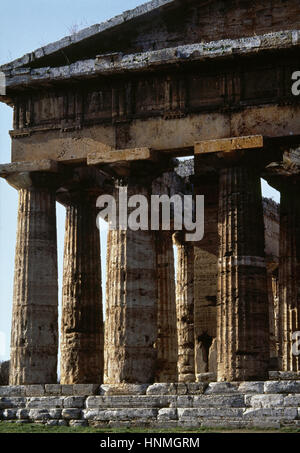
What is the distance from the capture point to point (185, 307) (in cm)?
3803

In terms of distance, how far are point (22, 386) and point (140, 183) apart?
6367mm

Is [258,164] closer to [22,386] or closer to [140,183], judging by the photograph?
[140,183]

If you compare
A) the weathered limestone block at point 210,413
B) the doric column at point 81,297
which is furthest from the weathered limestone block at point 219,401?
the doric column at point 81,297

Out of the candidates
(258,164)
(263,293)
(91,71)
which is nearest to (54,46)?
(91,71)

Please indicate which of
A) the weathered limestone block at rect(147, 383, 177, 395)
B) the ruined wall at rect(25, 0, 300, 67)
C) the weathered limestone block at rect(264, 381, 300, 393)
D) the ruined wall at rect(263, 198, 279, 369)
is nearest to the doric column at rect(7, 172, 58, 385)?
the weathered limestone block at rect(147, 383, 177, 395)

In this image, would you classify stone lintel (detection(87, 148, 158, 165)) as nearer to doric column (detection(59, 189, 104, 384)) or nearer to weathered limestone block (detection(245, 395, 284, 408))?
doric column (detection(59, 189, 104, 384))

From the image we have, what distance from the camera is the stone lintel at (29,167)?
1193 inches

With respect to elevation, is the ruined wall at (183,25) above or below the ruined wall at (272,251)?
above

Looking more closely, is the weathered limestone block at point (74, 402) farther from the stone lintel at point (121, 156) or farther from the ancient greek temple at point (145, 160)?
the stone lintel at point (121, 156)

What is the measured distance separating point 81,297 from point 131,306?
11.6 feet

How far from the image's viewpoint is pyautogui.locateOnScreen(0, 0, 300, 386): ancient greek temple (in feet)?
91.5

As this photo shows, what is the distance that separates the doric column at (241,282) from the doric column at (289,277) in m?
2.69

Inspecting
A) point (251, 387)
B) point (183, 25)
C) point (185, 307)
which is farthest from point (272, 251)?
point (251, 387)

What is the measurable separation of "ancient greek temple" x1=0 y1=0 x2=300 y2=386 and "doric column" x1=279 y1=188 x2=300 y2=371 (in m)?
0.04
